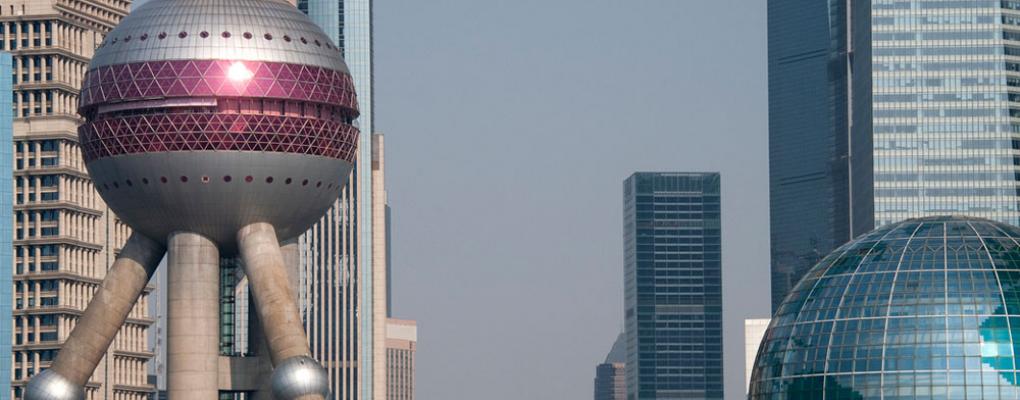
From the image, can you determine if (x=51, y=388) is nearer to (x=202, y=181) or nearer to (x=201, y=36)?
(x=202, y=181)

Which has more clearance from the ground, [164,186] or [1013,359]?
[164,186]

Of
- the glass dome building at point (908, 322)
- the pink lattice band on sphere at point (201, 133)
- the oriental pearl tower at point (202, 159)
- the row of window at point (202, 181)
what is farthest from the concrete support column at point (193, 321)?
the glass dome building at point (908, 322)

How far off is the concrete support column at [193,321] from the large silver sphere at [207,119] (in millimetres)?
1330

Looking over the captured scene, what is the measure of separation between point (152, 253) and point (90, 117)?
32.7ft

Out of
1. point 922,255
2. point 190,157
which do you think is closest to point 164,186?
point 190,157

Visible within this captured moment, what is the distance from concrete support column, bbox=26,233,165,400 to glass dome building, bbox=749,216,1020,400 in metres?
42.0

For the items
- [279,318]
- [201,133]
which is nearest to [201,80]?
[201,133]

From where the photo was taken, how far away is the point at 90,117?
164000 mm

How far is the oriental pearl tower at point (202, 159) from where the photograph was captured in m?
159

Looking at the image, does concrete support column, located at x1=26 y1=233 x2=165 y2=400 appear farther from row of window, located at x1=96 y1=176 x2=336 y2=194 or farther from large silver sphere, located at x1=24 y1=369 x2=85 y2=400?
row of window, located at x1=96 y1=176 x2=336 y2=194

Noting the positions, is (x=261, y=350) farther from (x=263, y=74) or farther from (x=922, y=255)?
(x=922, y=255)

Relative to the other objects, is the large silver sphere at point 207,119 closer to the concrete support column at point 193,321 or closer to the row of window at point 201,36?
the row of window at point 201,36

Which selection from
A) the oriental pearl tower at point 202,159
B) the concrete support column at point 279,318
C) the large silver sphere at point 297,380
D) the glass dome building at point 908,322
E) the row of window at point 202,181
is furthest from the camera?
the row of window at point 202,181

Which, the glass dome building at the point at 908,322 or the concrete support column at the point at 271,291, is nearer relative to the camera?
the glass dome building at the point at 908,322
